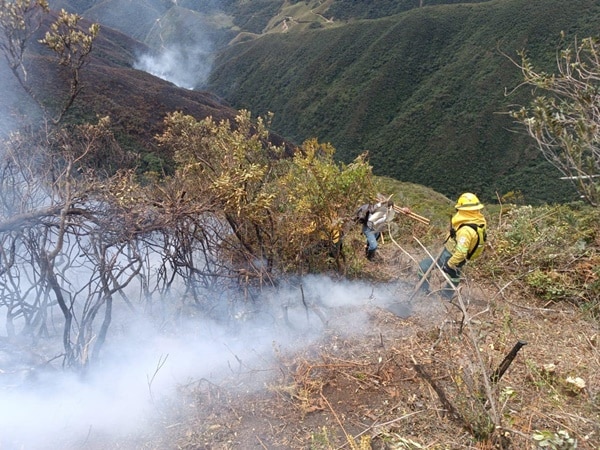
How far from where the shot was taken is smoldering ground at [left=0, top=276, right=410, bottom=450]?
3.20m

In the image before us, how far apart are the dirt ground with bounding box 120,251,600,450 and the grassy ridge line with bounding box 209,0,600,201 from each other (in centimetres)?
3605

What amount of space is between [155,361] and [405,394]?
2.22 metres

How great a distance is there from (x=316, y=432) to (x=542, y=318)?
9.87ft

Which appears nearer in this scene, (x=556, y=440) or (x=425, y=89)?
(x=556, y=440)

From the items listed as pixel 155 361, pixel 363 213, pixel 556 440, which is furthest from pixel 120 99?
pixel 556 440

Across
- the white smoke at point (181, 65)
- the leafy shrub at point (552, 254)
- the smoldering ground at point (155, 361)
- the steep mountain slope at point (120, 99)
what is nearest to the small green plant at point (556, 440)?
the smoldering ground at point (155, 361)

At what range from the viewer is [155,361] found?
3.94m

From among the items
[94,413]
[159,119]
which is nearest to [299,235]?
[94,413]

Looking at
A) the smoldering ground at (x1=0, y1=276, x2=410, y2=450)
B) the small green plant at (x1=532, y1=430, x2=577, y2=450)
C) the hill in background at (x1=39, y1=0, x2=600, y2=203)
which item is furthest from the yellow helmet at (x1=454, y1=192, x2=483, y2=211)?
the hill in background at (x1=39, y1=0, x2=600, y2=203)

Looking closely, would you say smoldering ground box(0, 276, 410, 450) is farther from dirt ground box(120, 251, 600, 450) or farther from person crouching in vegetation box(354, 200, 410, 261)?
person crouching in vegetation box(354, 200, 410, 261)

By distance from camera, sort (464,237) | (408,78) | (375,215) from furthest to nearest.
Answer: (408,78) → (375,215) → (464,237)

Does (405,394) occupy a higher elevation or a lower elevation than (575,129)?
lower

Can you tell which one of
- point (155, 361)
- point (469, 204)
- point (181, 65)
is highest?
point (181, 65)

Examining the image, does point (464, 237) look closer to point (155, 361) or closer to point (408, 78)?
point (155, 361)
